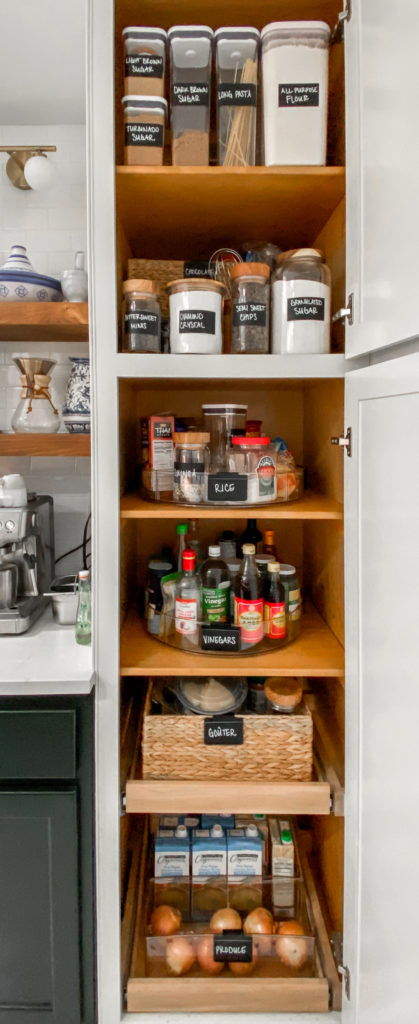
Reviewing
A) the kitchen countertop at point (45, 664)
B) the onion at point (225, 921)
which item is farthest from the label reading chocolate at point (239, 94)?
the onion at point (225, 921)

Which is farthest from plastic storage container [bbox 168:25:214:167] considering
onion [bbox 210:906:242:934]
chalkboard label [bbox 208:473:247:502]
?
onion [bbox 210:906:242:934]

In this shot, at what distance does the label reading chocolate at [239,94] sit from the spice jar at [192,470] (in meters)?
0.71

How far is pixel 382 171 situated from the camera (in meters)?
1.04

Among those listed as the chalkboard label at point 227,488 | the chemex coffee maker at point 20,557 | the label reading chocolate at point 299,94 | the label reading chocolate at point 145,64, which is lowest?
the chemex coffee maker at point 20,557

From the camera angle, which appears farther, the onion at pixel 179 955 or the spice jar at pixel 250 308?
the onion at pixel 179 955

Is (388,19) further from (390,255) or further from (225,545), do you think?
(225,545)

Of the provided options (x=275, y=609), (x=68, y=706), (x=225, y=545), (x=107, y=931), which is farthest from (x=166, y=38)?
(x=107, y=931)

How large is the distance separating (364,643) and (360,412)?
0.46 meters

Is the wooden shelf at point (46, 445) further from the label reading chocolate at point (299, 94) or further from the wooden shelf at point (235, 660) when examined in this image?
the label reading chocolate at point (299, 94)

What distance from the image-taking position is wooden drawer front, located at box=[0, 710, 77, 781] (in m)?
1.29

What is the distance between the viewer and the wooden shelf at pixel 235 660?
4.32 feet

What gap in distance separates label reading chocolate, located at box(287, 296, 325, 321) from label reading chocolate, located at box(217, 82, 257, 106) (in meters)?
0.44

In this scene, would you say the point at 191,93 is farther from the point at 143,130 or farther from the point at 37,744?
the point at 37,744

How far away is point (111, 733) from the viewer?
1.30m
